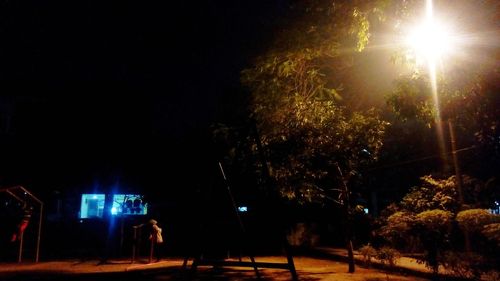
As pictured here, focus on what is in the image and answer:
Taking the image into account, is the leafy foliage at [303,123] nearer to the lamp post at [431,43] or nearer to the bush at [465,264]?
the lamp post at [431,43]

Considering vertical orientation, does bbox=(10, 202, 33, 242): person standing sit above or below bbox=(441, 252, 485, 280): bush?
above

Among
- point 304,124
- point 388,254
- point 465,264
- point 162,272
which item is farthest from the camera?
point 162,272

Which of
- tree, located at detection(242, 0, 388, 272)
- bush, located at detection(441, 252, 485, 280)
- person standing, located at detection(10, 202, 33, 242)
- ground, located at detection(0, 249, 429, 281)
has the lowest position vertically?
ground, located at detection(0, 249, 429, 281)

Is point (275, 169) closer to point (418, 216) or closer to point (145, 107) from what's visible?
point (418, 216)

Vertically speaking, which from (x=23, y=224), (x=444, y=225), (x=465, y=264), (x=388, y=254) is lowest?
(x=465, y=264)

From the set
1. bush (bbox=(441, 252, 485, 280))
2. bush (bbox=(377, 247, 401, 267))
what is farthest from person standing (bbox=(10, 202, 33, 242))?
bush (bbox=(441, 252, 485, 280))

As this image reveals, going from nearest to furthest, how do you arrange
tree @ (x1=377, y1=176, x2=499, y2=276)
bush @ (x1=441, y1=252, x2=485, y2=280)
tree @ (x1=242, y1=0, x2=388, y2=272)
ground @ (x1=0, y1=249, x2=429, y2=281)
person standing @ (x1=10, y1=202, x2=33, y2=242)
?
1. bush @ (x1=441, y1=252, x2=485, y2=280)
2. tree @ (x1=377, y1=176, x2=499, y2=276)
3. tree @ (x1=242, y1=0, x2=388, y2=272)
4. ground @ (x1=0, y1=249, x2=429, y2=281)
5. person standing @ (x1=10, y1=202, x2=33, y2=242)

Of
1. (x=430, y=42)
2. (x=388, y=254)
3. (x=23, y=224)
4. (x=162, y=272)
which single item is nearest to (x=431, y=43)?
(x=430, y=42)

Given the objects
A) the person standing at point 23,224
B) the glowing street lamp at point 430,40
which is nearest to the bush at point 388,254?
the glowing street lamp at point 430,40

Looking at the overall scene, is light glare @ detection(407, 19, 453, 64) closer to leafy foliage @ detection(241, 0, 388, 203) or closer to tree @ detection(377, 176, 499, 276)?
leafy foliage @ detection(241, 0, 388, 203)

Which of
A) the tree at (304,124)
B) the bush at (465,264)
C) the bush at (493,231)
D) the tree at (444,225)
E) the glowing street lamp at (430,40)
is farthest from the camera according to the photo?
the tree at (304,124)

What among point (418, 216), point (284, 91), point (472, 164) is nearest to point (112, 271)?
point (284, 91)

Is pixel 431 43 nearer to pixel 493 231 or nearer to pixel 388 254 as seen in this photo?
pixel 493 231

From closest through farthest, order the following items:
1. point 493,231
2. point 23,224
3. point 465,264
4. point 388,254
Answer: point 493,231 < point 465,264 < point 388,254 < point 23,224
